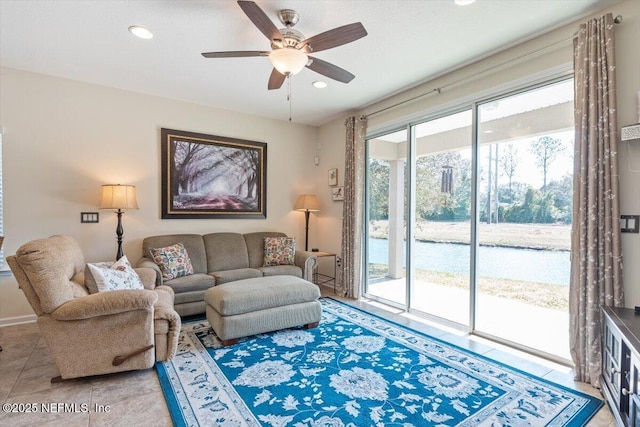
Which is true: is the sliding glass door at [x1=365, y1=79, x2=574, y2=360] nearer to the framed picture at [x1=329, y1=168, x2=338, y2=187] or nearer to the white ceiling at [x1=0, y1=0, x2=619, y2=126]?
the white ceiling at [x1=0, y1=0, x2=619, y2=126]

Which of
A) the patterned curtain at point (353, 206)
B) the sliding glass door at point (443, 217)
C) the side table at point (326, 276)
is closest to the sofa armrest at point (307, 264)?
the side table at point (326, 276)


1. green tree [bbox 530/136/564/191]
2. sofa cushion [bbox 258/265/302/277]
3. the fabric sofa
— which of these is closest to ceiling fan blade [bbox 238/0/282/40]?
green tree [bbox 530/136/564/191]

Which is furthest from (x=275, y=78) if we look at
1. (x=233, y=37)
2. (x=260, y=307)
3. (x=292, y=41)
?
(x=260, y=307)

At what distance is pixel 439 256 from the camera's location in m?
3.68

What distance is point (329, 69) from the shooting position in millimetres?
2553

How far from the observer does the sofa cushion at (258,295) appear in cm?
288

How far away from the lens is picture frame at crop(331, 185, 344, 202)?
4.93m

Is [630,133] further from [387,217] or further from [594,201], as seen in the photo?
[387,217]

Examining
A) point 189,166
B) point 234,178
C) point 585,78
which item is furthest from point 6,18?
point 585,78

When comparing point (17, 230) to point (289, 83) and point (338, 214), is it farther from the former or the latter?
point (338, 214)

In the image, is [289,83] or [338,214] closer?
[289,83]

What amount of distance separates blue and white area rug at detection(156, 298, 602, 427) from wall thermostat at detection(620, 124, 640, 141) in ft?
5.64

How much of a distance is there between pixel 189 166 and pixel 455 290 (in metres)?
3.68

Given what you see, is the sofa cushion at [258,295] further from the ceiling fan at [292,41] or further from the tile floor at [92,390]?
the ceiling fan at [292,41]
